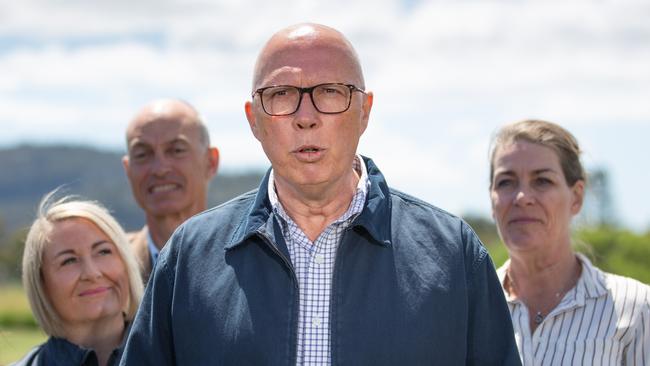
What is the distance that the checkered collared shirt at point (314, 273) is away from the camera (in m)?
2.75

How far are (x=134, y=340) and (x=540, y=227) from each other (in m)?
2.16

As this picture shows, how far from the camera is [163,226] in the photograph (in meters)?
5.31

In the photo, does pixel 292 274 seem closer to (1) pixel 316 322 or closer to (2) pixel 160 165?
(1) pixel 316 322

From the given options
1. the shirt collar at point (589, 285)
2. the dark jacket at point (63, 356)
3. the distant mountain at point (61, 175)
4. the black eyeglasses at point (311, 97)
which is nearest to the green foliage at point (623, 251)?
the shirt collar at point (589, 285)

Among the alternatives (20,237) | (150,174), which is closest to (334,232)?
(150,174)

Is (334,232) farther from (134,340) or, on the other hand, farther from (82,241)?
(82,241)

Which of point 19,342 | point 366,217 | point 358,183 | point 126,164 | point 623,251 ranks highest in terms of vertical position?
point 623,251

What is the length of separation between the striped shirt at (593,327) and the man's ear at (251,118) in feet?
5.34

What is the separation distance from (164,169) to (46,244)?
3.54ft

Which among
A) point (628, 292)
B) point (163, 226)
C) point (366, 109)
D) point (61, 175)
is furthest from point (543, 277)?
point (61, 175)

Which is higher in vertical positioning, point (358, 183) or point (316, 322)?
point (358, 183)

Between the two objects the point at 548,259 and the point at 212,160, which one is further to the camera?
the point at 212,160

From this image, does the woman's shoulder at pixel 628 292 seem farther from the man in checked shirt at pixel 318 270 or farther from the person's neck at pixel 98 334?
the person's neck at pixel 98 334

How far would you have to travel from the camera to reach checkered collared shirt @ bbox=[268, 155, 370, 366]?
2.75 meters
